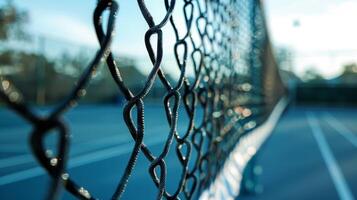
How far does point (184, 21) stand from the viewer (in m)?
0.69

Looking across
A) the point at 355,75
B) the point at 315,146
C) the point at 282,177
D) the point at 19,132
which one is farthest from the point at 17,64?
the point at 355,75

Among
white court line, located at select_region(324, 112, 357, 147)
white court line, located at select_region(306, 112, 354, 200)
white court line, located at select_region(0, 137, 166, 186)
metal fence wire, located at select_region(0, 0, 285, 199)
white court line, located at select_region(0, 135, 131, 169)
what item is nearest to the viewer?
metal fence wire, located at select_region(0, 0, 285, 199)

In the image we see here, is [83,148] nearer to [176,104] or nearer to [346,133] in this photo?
[176,104]

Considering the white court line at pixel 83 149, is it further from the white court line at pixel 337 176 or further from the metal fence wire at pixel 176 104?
the white court line at pixel 337 176

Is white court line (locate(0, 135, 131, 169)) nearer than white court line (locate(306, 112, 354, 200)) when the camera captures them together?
No

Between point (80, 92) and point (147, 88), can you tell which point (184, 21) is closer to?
point (147, 88)

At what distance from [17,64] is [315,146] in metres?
7.07

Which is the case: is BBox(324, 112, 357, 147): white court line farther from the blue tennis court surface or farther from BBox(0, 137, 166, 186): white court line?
BBox(0, 137, 166, 186): white court line

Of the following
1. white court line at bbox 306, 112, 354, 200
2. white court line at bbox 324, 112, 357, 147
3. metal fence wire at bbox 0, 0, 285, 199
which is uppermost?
metal fence wire at bbox 0, 0, 285, 199

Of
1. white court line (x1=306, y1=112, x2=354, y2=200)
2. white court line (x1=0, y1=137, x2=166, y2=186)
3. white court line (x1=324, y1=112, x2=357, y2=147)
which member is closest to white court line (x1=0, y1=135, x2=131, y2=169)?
white court line (x1=0, y1=137, x2=166, y2=186)

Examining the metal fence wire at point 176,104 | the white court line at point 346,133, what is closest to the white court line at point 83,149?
the metal fence wire at point 176,104

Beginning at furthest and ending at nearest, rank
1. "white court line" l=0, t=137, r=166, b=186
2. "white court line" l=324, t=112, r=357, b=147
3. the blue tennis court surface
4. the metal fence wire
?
"white court line" l=324, t=112, r=357, b=147 < "white court line" l=0, t=137, r=166, b=186 < the blue tennis court surface < the metal fence wire

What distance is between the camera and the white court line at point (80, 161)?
2.63 metres

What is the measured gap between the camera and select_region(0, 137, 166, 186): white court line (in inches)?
103
